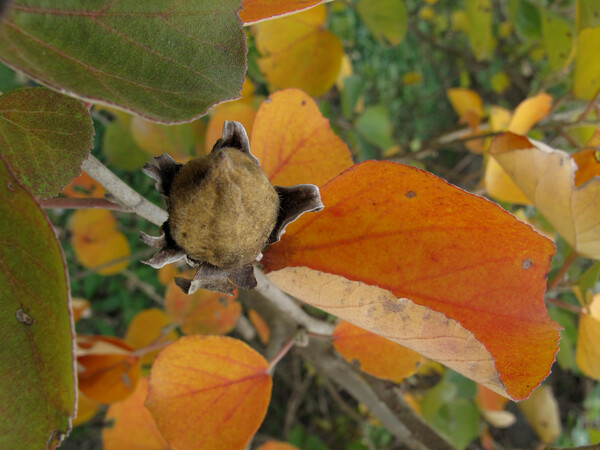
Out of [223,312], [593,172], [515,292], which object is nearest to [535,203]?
[593,172]

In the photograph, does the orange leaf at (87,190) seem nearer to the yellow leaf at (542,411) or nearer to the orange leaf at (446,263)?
the orange leaf at (446,263)

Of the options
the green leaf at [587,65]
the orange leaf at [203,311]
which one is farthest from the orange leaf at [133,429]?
the green leaf at [587,65]

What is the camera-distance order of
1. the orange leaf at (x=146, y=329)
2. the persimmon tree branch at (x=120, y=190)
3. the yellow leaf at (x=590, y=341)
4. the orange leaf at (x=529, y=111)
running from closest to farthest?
the persimmon tree branch at (x=120, y=190)
the yellow leaf at (x=590, y=341)
the orange leaf at (x=529, y=111)
the orange leaf at (x=146, y=329)

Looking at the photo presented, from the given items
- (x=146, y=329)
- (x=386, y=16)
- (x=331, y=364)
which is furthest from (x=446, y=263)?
(x=386, y=16)

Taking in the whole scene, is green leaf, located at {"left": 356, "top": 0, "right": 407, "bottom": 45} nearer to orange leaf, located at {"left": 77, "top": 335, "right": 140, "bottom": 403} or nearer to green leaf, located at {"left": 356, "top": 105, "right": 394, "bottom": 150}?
green leaf, located at {"left": 356, "top": 105, "right": 394, "bottom": 150}

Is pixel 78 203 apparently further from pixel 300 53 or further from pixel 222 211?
pixel 300 53
